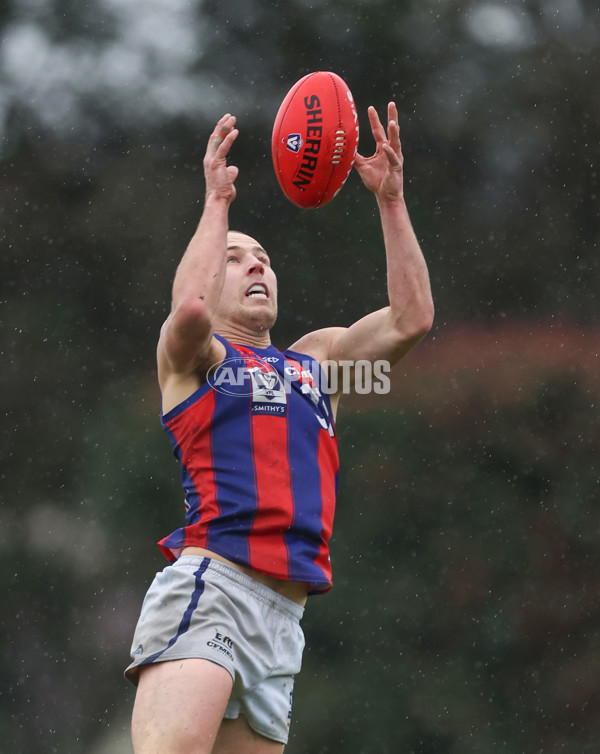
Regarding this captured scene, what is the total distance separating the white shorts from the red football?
1246mm

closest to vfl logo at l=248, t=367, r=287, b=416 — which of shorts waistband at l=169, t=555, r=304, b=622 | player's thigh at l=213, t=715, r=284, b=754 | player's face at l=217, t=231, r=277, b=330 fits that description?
player's face at l=217, t=231, r=277, b=330

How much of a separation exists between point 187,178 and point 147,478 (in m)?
2.08

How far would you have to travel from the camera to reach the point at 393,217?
3393 mm

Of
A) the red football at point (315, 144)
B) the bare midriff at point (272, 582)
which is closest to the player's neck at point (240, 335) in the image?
the red football at point (315, 144)

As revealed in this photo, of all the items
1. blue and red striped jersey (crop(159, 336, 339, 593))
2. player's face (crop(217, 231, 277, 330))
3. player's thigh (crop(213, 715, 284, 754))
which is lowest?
player's thigh (crop(213, 715, 284, 754))

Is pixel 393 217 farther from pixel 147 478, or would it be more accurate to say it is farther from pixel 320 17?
pixel 320 17

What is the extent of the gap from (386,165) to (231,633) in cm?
152

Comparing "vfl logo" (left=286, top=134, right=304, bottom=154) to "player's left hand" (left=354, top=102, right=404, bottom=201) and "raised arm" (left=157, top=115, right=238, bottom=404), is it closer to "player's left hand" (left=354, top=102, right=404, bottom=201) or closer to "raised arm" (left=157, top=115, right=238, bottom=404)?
"player's left hand" (left=354, top=102, right=404, bottom=201)

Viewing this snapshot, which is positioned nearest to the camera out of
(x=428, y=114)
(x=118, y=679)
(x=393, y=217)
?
(x=393, y=217)

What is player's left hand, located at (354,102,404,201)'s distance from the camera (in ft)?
11.1

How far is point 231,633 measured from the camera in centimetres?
289

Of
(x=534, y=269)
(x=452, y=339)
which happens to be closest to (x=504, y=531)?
(x=452, y=339)

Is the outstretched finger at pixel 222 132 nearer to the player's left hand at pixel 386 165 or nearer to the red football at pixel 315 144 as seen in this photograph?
the red football at pixel 315 144

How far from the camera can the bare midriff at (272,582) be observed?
300 centimetres
